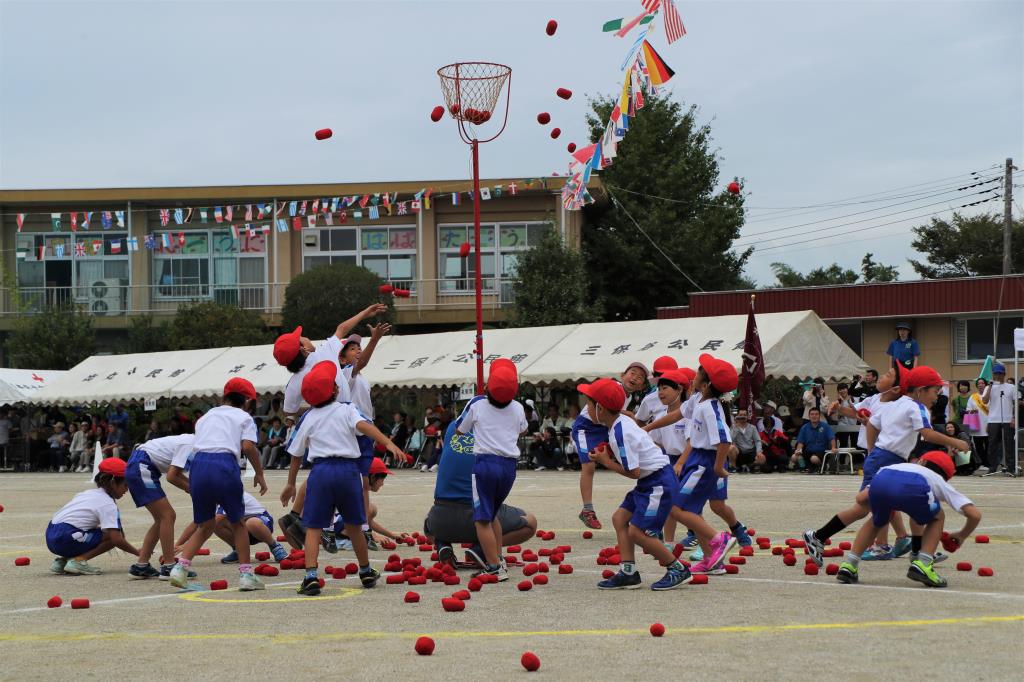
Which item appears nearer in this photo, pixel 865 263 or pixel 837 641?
pixel 837 641

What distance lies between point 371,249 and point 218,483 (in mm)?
37917

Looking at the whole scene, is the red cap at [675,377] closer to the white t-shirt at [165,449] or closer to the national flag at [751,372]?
the white t-shirt at [165,449]

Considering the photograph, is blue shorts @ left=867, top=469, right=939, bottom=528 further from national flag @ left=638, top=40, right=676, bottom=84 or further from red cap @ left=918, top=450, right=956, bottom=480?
national flag @ left=638, top=40, right=676, bottom=84

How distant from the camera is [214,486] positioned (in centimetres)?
978

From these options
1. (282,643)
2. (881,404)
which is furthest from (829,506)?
(282,643)

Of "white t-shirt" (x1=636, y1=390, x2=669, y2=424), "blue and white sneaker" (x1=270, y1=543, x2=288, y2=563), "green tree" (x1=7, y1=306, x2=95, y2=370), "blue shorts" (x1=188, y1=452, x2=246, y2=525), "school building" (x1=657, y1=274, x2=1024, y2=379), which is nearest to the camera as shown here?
"blue shorts" (x1=188, y1=452, x2=246, y2=525)

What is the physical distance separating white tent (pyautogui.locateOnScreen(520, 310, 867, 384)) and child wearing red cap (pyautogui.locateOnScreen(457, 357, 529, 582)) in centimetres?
1528

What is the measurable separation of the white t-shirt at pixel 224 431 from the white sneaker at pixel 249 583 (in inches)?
38.1

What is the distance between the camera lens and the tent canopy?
85.2ft

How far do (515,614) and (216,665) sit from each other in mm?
2305

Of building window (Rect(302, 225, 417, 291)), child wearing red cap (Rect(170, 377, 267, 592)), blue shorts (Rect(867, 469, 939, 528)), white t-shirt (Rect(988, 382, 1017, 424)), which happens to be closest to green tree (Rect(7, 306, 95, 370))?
building window (Rect(302, 225, 417, 291))

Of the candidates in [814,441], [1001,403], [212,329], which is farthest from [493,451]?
[212,329]

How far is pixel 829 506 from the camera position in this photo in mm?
16516

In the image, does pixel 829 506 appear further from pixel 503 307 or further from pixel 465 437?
pixel 503 307
